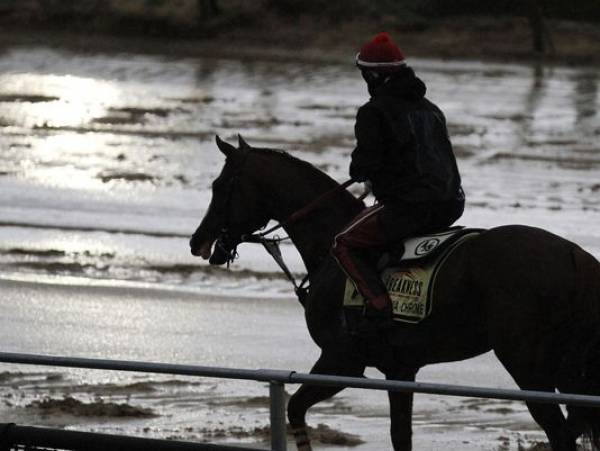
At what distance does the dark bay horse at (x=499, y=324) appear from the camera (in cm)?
822

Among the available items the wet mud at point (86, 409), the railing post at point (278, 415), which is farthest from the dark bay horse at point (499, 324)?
the wet mud at point (86, 409)

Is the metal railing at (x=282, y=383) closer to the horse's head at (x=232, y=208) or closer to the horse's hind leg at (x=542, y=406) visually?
the horse's hind leg at (x=542, y=406)

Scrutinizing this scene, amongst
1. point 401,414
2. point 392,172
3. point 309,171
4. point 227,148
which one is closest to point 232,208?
point 227,148

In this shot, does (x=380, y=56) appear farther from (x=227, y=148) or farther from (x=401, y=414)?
(x=401, y=414)

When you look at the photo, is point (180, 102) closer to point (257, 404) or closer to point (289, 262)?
point (289, 262)

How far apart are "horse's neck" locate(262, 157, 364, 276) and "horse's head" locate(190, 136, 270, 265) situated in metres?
0.15

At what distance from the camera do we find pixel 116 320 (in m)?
14.3

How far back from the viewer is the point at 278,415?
7008 mm

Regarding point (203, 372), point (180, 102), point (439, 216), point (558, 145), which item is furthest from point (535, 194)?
point (203, 372)

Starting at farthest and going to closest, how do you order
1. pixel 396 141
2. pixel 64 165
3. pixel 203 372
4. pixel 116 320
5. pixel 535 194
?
1. pixel 64 165
2. pixel 535 194
3. pixel 116 320
4. pixel 396 141
5. pixel 203 372

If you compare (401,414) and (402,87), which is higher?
(402,87)

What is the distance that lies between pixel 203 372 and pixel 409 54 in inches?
1030

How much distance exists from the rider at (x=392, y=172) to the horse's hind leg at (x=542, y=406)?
0.78 metres

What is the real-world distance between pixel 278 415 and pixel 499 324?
1740mm
